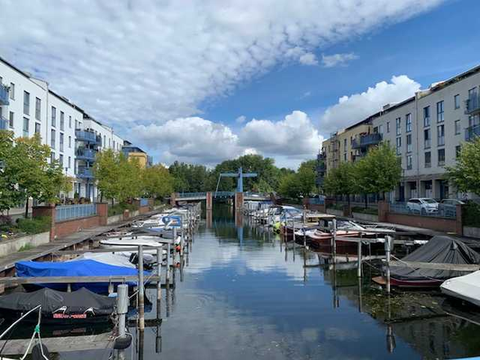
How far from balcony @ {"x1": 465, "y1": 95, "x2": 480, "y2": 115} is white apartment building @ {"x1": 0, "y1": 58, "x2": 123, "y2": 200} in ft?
145

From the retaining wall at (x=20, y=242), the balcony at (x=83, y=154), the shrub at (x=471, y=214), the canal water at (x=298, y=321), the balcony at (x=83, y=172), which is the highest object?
the balcony at (x=83, y=154)

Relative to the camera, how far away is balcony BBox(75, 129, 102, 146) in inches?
2516

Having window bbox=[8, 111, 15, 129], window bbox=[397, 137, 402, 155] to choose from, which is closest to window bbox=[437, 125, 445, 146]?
window bbox=[397, 137, 402, 155]

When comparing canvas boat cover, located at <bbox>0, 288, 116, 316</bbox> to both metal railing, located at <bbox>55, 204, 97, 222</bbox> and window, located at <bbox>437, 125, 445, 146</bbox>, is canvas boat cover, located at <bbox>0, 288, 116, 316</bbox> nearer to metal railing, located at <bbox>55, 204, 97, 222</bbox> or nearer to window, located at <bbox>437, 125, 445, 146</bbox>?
metal railing, located at <bbox>55, 204, 97, 222</bbox>

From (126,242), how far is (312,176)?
6069cm

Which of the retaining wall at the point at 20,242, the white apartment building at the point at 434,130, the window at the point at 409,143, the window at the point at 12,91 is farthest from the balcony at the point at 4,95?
the window at the point at 409,143

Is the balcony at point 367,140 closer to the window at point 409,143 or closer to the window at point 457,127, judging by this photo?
the window at point 409,143

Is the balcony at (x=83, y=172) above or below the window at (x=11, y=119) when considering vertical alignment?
below

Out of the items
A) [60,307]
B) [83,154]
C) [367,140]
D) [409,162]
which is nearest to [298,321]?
[60,307]

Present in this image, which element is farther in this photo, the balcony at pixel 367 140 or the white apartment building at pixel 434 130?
the balcony at pixel 367 140

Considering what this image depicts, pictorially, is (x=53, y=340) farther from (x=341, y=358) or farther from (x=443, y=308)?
(x=443, y=308)

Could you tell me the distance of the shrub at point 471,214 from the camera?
28828 millimetres

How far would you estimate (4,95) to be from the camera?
39.9 meters

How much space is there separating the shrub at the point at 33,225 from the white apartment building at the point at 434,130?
117 ft
